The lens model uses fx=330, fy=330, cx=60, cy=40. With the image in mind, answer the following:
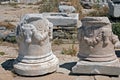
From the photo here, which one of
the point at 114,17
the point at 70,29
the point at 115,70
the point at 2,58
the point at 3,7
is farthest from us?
the point at 3,7

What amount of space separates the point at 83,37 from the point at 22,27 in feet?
4.14

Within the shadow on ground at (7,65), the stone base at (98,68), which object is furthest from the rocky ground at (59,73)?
the stone base at (98,68)

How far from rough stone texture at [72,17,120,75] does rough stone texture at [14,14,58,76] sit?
0.65 m

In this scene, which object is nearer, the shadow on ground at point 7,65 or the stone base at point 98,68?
the stone base at point 98,68

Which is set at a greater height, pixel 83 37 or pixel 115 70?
pixel 83 37

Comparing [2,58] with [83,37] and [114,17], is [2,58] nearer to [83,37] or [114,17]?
[83,37]

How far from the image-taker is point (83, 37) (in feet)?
22.2

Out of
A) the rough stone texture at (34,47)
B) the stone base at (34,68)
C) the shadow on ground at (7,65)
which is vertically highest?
the rough stone texture at (34,47)

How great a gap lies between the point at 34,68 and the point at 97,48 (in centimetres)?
134

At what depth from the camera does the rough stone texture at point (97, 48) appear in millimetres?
6641

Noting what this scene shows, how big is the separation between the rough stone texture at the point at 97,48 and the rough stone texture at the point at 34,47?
0.65 metres

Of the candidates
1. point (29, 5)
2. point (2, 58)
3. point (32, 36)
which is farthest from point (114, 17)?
point (29, 5)

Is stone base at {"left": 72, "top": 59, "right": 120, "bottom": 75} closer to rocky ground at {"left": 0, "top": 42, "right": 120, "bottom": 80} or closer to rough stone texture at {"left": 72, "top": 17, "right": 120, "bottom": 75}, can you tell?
rough stone texture at {"left": 72, "top": 17, "right": 120, "bottom": 75}

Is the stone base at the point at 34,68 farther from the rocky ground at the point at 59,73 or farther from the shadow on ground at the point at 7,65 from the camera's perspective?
the shadow on ground at the point at 7,65
